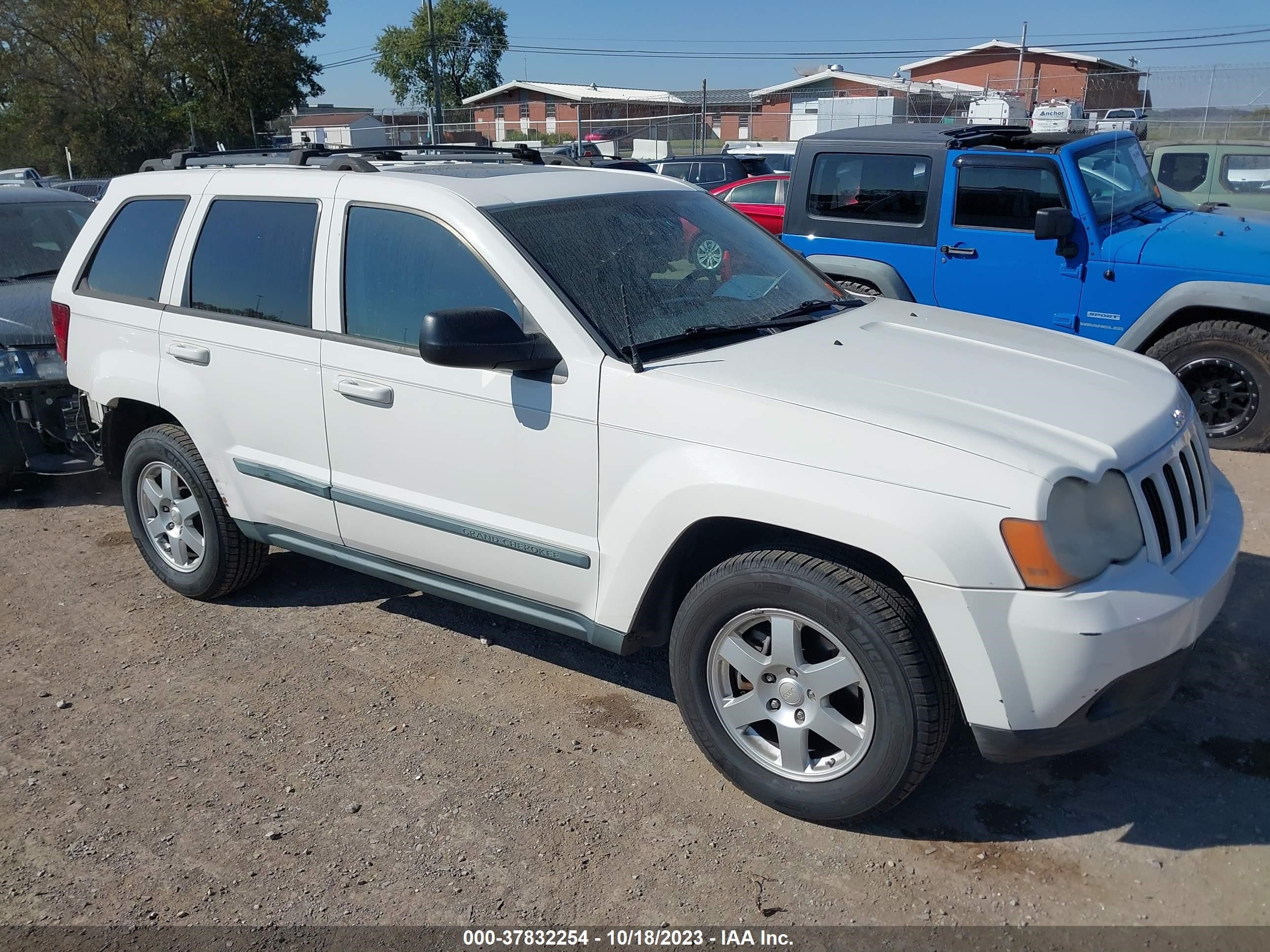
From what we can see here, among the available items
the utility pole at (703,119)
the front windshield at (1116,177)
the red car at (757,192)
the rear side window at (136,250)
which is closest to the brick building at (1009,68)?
the utility pole at (703,119)

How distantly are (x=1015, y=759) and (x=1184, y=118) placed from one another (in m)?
19.4

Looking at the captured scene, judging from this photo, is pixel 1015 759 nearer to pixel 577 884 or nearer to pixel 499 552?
pixel 577 884

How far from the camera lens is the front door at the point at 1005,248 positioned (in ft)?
22.0

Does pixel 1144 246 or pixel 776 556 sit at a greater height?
pixel 1144 246

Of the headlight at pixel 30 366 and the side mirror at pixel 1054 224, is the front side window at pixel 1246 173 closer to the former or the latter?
the side mirror at pixel 1054 224

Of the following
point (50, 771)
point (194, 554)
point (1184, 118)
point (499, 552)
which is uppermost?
point (1184, 118)

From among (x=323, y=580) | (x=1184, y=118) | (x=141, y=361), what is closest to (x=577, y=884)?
(x=323, y=580)

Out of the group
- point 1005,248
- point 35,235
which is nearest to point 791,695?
point 1005,248

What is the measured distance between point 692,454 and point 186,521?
8.98 ft

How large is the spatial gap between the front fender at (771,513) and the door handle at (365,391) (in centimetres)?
93

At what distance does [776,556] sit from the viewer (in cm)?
295

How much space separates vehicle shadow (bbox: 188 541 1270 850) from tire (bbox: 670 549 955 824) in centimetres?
26

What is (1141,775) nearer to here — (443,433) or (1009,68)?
(443,433)

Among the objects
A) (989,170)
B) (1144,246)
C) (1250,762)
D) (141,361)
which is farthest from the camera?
(989,170)
